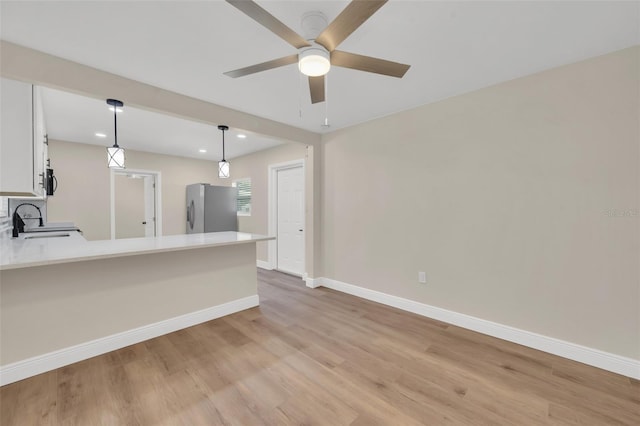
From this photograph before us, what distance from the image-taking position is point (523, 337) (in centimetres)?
240

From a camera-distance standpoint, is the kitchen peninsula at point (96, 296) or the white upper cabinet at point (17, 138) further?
the white upper cabinet at point (17, 138)

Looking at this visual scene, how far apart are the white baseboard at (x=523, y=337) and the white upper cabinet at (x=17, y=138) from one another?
3.72m

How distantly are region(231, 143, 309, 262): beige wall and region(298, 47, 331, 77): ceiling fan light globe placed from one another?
3272 mm

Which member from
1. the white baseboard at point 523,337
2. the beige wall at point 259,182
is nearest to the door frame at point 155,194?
the beige wall at point 259,182

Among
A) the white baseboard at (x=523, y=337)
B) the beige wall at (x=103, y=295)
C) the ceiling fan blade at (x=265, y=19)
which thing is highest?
the ceiling fan blade at (x=265, y=19)

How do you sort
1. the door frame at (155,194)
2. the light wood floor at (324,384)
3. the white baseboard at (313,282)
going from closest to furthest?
the light wood floor at (324,384), the white baseboard at (313,282), the door frame at (155,194)

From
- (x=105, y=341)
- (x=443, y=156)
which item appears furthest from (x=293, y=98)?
(x=105, y=341)

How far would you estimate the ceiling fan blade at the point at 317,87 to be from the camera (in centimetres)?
184

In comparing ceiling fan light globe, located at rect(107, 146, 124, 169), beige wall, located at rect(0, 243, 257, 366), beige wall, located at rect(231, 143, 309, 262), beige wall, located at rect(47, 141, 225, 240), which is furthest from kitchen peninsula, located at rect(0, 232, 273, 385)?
beige wall, located at rect(47, 141, 225, 240)

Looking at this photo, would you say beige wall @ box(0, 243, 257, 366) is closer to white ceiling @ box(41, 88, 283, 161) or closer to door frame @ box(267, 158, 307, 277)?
white ceiling @ box(41, 88, 283, 161)

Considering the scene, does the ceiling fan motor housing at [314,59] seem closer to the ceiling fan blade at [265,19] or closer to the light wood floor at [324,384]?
the ceiling fan blade at [265,19]

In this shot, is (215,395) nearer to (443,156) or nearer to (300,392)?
(300,392)

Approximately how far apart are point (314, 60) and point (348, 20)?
0.29 metres

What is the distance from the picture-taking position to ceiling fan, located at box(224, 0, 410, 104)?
1202 millimetres
